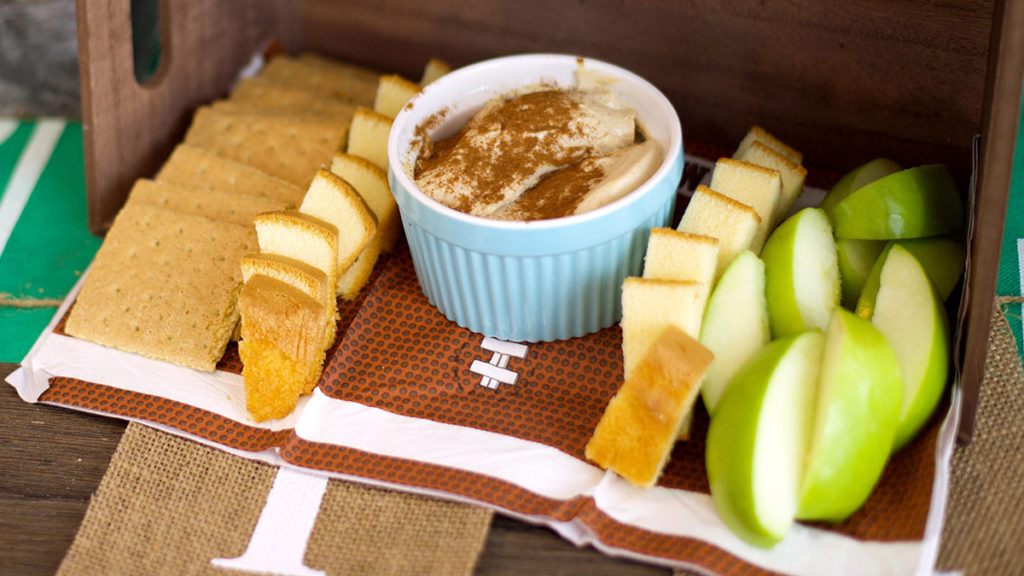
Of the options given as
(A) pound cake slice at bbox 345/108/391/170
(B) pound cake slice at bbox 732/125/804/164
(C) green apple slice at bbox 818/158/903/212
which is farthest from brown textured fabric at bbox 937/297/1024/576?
(A) pound cake slice at bbox 345/108/391/170

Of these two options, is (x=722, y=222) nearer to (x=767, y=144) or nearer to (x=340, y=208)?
(x=767, y=144)

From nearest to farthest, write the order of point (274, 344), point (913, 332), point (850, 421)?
1. point (850, 421)
2. point (913, 332)
3. point (274, 344)

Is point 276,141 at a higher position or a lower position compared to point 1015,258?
lower

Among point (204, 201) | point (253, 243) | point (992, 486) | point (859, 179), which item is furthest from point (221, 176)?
point (992, 486)

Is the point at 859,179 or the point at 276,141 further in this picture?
the point at 276,141

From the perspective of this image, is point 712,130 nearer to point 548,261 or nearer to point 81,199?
point 548,261

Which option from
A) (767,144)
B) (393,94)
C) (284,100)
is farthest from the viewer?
(284,100)
